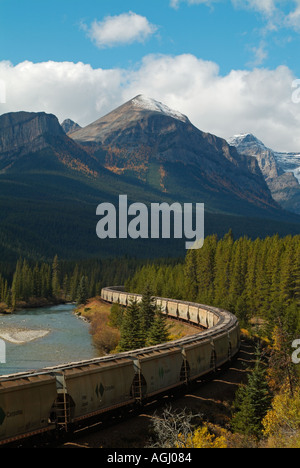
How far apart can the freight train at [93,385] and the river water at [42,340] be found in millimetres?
21354

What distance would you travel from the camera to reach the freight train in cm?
2056

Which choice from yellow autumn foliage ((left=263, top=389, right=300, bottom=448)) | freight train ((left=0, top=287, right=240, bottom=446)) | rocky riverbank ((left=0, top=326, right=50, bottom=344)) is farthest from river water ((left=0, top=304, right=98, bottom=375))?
yellow autumn foliage ((left=263, top=389, right=300, bottom=448))

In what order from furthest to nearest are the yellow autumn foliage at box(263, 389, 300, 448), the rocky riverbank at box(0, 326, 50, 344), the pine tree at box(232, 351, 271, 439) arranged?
the rocky riverbank at box(0, 326, 50, 344) → the pine tree at box(232, 351, 271, 439) → the yellow autumn foliage at box(263, 389, 300, 448)

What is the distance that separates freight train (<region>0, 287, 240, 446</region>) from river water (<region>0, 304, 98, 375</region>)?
841 inches

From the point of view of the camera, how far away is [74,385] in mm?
A: 23109

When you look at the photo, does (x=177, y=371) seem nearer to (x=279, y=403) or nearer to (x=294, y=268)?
(x=279, y=403)

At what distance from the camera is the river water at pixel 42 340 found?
52.6m

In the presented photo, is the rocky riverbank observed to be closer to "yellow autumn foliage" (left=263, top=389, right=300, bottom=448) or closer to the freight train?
the freight train

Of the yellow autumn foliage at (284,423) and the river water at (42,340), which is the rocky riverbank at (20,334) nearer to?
the river water at (42,340)

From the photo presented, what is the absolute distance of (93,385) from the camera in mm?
24359

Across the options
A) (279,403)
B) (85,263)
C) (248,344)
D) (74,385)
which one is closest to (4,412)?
(74,385)

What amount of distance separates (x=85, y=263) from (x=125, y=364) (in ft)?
491

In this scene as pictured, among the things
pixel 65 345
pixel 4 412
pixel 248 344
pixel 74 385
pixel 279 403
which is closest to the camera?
pixel 4 412

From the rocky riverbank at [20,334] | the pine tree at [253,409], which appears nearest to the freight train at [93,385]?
the pine tree at [253,409]
